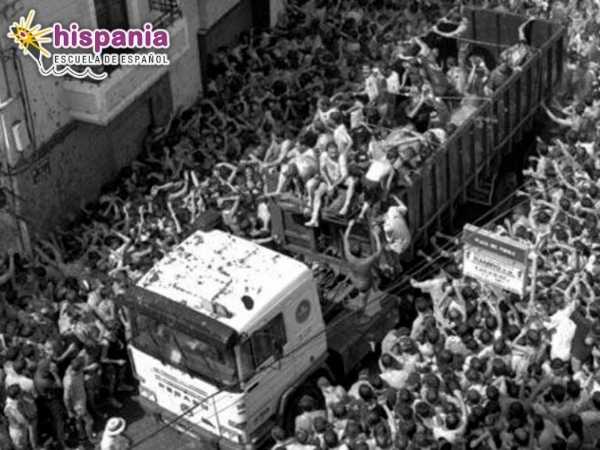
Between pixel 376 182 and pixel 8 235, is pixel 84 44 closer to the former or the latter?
pixel 8 235

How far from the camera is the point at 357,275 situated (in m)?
18.0

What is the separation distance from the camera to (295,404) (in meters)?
16.4

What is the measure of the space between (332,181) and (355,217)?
0.69 meters

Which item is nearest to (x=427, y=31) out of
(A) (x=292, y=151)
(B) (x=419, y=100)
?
(B) (x=419, y=100)

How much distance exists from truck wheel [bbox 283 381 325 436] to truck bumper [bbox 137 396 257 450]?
602 mm

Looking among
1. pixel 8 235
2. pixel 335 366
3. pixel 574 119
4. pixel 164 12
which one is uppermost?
pixel 164 12

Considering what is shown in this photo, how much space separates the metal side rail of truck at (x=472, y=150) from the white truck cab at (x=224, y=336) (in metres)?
2.16

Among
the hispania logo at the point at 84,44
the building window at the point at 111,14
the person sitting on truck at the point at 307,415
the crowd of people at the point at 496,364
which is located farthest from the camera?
the building window at the point at 111,14

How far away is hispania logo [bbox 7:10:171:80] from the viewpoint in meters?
19.9

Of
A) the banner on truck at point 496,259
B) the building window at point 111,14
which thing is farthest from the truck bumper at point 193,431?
the building window at point 111,14

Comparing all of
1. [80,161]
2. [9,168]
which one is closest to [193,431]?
[9,168]

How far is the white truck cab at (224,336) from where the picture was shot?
50.4 feet

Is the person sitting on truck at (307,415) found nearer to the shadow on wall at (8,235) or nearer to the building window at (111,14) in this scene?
the shadow on wall at (8,235)

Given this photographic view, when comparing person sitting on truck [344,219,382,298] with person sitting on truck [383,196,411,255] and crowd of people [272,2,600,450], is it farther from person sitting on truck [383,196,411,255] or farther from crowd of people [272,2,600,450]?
crowd of people [272,2,600,450]
